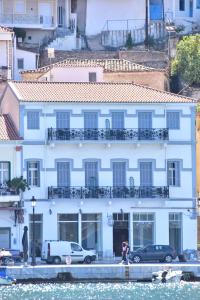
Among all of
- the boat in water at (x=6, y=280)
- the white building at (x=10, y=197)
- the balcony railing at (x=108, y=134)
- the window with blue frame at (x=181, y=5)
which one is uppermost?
the window with blue frame at (x=181, y=5)

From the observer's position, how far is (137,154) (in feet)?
351

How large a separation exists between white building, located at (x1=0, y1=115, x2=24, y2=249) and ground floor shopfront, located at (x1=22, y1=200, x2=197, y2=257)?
79cm

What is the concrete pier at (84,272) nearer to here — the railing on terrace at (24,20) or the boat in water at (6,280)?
the boat in water at (6,280)

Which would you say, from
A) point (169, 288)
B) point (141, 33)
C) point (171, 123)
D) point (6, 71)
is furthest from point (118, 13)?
point (169, 288)

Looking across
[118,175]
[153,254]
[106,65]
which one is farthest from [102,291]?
[106,65]

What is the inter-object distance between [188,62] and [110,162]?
1684 centimetres

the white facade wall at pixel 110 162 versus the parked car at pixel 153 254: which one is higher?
the white facade wall at pixel 110 162

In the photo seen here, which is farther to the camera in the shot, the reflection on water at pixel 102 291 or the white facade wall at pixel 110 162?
the white facade wall at pixel 110 162

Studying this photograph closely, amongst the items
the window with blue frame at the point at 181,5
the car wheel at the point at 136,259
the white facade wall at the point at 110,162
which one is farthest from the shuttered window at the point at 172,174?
the window with blue frame at the point at 181,5

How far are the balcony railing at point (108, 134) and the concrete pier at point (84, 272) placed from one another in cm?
1211

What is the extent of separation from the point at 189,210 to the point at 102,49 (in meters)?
24.6

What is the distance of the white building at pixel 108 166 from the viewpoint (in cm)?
10569

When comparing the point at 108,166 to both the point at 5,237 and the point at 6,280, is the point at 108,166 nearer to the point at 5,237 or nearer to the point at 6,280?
the point at 5,237

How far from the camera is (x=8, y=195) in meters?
104
